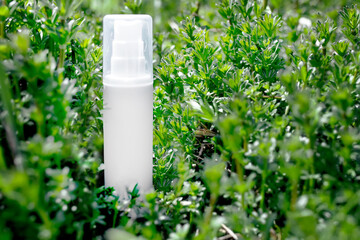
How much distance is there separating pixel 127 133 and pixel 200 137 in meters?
0.34

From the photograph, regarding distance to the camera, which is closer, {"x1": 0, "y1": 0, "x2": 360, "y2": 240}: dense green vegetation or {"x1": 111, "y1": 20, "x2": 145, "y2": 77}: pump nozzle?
{"x1": 0, "y1": 0, "x2": 360, "y2": 240}: dense green vegetation

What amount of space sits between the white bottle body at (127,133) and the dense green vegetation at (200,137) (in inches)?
2.0

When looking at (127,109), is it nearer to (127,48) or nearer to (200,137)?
(127,48)

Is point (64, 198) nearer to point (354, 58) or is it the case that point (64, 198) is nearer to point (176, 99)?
point (176, 99)

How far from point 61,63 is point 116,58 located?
0.16 meters

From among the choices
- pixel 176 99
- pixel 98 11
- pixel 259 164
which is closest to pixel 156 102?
pixel 176 99

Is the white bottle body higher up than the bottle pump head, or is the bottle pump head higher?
the bottle pump head

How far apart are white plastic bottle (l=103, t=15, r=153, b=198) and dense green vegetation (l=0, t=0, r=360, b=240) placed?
0.17ft

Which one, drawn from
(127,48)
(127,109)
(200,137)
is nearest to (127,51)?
(127,48)

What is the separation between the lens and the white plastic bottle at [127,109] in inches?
42.0

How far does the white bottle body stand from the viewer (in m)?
1.07

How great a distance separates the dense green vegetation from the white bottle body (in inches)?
2.0

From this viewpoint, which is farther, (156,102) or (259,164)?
(156,102)

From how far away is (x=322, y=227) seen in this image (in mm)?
677
